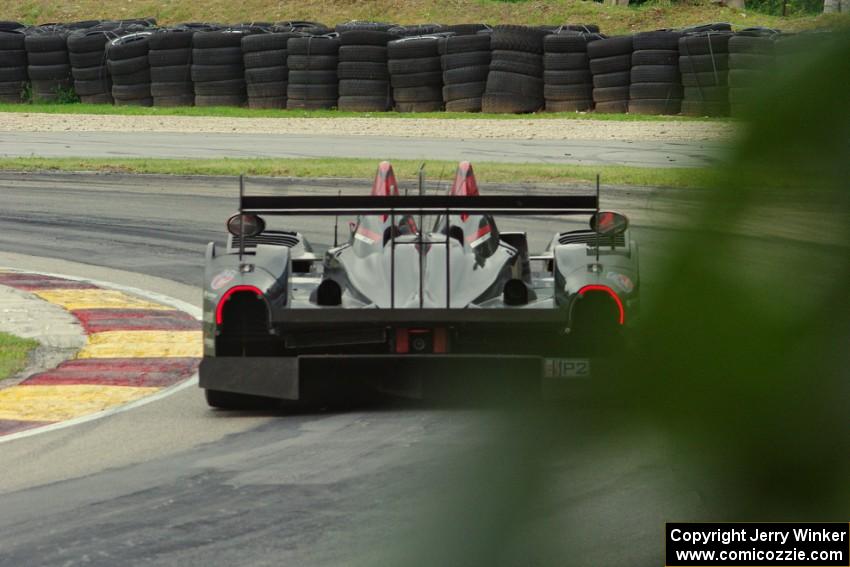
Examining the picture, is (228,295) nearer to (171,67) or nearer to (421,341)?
(421,341)

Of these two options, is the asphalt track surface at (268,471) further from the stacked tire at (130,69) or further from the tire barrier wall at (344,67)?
the stacked tire at (130,69)

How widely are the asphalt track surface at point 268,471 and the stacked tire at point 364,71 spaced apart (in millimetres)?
9118

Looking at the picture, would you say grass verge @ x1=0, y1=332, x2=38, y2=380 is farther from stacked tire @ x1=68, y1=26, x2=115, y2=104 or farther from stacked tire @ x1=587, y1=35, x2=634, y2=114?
stacked tire @ x1=68, y1=26, x2=115, y2=104

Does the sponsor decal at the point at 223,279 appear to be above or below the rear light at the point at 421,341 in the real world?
above

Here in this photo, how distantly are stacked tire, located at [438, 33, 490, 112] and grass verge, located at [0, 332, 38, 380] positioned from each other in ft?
60.2

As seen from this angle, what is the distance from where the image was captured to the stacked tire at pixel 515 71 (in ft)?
87.8

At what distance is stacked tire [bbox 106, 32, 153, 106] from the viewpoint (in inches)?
1126

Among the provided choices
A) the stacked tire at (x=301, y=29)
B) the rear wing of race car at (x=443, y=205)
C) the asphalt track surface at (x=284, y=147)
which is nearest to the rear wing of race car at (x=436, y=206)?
the rear wing of race car at (x=443, y=205)

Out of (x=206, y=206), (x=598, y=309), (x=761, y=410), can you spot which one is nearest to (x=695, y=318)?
(x=761, y=410)

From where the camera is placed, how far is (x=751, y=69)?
494mm

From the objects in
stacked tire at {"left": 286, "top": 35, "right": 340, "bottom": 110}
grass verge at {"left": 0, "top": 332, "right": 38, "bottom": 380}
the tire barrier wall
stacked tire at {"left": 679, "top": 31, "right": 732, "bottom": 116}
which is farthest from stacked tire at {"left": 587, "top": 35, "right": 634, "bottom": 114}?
stacked tire at {"left": 679, "top": 31, "right": 732, "bottom": 116}

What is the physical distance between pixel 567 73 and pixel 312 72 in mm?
5237

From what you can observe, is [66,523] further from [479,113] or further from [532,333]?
[479,113]

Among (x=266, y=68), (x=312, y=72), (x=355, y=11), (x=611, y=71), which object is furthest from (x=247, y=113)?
Result: (x=355, y=11)
